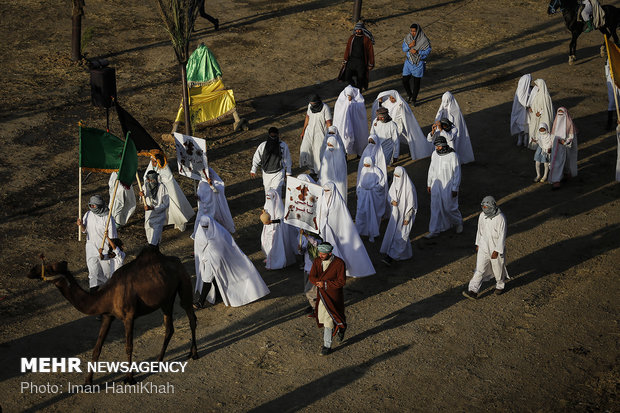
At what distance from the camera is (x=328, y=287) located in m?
10.1

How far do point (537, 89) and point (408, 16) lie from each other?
8836 mm

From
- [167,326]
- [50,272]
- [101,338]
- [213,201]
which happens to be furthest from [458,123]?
[50,272]

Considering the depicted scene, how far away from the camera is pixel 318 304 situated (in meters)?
10.3

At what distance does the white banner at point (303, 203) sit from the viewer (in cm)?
1164

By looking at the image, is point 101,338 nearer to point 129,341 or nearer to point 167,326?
point 129,341

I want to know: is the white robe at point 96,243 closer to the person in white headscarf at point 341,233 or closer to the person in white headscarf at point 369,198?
the person in white headscarf at point 341,233

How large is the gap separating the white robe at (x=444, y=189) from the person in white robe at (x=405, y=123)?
2.71 m

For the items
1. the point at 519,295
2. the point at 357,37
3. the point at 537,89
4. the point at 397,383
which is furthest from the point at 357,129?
the point at 397,383

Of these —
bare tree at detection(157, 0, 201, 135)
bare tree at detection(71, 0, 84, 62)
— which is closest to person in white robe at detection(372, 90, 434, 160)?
bare tree at detection(157, 0, 201, 135)

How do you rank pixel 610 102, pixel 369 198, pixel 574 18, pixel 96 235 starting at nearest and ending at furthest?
pixel 96 235 → pixel 369 198 → pixel 610 102 → pixel 574 18

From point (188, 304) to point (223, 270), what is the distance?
1259 millimetres

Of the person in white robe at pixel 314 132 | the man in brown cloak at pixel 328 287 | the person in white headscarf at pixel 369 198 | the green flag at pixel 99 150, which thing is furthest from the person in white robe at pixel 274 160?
the man in brown cloak at pixel 328 287

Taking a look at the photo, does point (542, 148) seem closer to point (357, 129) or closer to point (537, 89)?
point (537, 89)

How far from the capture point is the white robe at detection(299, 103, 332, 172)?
15.2 meters
